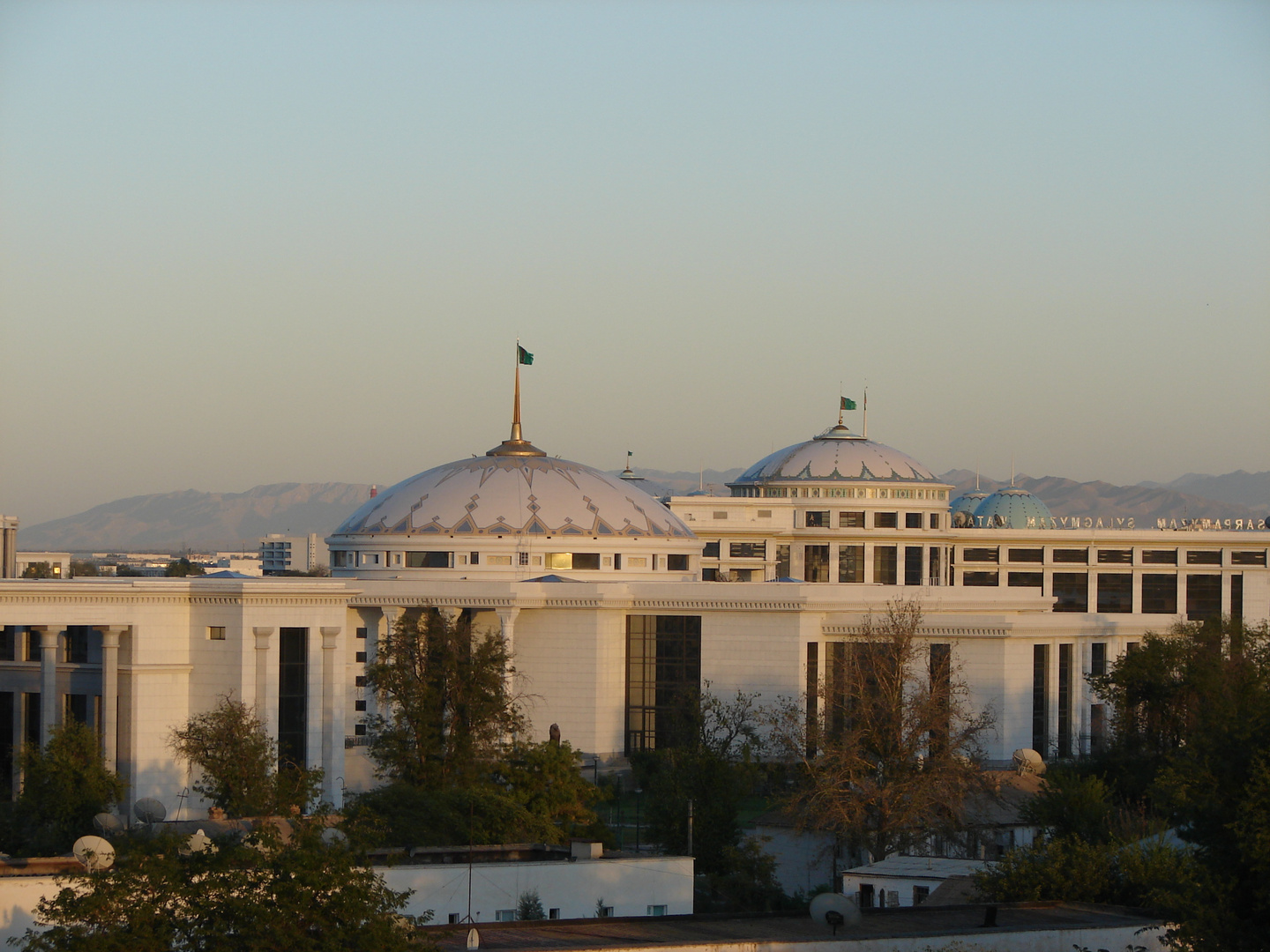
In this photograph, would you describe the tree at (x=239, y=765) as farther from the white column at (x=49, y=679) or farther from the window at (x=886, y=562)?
the window at (x=886, y=562)

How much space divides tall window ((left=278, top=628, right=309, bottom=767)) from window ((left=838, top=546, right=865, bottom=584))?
56881 mm

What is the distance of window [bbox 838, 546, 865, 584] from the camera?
401ft

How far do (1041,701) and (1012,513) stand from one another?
52496 mm

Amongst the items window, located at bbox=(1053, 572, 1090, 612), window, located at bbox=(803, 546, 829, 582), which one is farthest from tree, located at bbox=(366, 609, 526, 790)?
window, located at bbox=(1053, 572, 1090, 612)

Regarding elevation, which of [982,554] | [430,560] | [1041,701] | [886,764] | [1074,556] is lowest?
[886,764]

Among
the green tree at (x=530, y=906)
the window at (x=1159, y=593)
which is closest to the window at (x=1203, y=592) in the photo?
the window at (x=1159, y=593)

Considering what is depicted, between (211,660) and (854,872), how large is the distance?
2864 centimetres

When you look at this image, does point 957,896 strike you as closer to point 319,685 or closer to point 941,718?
point 941,718

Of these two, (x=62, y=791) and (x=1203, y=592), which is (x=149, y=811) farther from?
(x=1203, y=592)

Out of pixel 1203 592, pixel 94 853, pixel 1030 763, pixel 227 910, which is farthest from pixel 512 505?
pixel 227 910

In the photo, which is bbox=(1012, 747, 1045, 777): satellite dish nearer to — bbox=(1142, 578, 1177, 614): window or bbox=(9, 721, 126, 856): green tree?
bbox=(9, 721, 126, 856): green tree

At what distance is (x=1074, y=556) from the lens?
133m

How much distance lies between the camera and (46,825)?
55.3 m

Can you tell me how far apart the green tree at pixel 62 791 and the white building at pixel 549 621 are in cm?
A: 481
